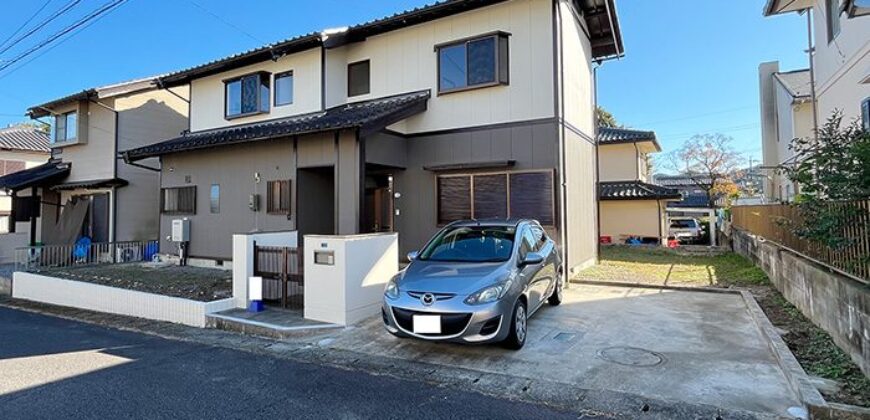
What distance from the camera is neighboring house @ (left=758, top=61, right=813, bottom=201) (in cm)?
1582

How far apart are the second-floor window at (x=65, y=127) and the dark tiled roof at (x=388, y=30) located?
472 cm

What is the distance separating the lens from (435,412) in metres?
3.66

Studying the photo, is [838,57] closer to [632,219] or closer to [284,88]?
[632,219]

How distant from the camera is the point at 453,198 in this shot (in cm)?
1006

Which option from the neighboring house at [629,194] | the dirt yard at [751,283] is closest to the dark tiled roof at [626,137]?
the neighboring house at [629,194]

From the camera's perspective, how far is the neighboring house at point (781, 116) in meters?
15.8

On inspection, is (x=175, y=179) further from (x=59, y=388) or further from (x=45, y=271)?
(x=59, y=388)

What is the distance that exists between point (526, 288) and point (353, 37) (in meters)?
8.57

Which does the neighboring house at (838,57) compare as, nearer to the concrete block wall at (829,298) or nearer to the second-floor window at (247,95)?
the concrete block wall at (829,298)

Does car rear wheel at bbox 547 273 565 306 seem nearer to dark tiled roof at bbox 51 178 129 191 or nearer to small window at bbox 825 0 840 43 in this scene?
small window at bbox 825 0 840 43

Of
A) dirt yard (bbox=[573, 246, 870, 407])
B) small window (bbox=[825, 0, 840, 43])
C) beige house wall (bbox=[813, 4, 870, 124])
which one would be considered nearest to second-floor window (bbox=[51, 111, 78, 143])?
dirt yard (bbox=[573, 246, 870, 407])

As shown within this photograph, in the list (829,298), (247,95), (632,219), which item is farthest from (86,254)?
(632,219)

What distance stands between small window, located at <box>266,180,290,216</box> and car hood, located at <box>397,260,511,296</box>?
6.01 meters

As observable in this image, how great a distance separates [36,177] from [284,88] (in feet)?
34.6
